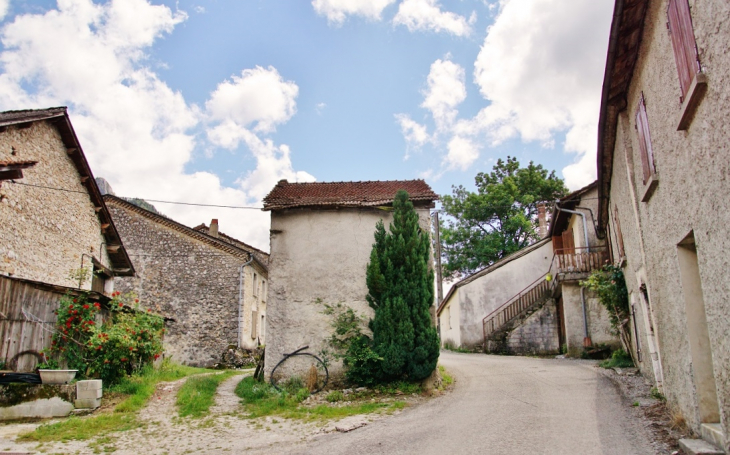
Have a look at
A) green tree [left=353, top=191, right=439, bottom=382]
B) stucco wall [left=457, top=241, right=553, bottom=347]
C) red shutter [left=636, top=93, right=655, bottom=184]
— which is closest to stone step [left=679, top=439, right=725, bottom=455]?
red shutter [left=636, top=93, right=655, bottom=184]

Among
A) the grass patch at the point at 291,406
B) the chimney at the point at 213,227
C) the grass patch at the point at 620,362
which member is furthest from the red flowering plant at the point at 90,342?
the chimney at the point at 213,227

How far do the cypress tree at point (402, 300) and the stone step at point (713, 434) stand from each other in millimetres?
5762

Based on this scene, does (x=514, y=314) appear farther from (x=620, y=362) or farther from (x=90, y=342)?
(x=90, y=342)

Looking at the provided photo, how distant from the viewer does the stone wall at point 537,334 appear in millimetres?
20031

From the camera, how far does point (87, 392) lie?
9.69 metres

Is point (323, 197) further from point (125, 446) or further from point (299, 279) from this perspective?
point (125, 446)

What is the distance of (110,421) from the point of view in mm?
8719

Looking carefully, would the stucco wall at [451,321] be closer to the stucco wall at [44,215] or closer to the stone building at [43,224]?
the stone building at [43,224]

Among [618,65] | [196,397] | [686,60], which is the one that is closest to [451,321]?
[196,397]

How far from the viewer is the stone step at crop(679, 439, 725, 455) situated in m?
4.90

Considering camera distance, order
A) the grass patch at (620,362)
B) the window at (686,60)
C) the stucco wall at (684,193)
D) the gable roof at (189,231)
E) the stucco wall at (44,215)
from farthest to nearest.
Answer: the gable roof at (189,231), the grass patch at (620,362), the stucco wall at (44,215), the window at (686,60), the stucco wall at (684,193)

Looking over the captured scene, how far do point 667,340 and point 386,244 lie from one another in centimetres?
595

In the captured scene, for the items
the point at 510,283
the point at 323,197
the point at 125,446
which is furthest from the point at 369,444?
the point at 510,283

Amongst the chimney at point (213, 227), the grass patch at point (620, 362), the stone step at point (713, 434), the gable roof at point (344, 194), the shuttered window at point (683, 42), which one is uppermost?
the chimney at point (213, 227)
